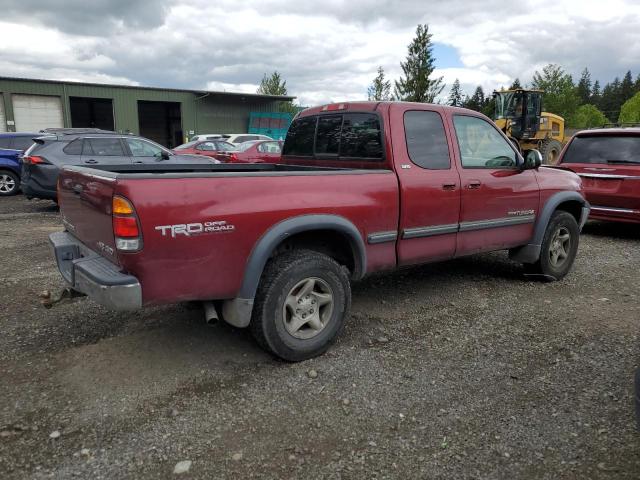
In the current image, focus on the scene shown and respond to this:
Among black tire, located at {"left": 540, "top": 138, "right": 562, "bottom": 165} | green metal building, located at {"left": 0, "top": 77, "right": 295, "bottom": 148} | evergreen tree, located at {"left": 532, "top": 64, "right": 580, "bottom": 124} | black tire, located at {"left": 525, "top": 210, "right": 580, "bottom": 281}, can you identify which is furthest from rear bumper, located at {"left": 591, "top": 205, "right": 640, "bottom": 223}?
evergreen tree, located at {"left": 532, "top": 64, "right": 580, "bottom": 124}

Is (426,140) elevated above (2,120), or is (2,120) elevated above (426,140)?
(2,120)

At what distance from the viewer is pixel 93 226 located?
3.33 m

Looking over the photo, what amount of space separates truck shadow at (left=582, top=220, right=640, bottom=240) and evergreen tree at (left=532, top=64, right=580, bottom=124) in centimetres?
4605

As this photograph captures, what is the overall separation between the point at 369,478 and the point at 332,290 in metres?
1.50

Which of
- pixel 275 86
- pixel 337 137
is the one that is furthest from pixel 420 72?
pixel 337 137

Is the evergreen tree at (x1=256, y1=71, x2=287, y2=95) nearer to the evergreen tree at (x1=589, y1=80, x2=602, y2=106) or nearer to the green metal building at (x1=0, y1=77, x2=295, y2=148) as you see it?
the green metal building at (x1=0, y1=77, x2=295, y2=148)

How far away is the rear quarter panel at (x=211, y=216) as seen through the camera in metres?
2.94

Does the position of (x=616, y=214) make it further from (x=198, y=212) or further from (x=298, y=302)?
(x=198, y=212)

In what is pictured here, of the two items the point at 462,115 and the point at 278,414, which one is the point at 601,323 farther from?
the point at 278,414

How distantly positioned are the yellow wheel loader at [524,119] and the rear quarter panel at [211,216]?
17489 millimetres

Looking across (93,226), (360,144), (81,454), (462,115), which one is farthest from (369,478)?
(462,115)

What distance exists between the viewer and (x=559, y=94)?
170ft

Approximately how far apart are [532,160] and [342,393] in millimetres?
3245

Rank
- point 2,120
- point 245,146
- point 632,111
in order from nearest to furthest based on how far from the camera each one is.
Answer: point 245,146 < point 2,120 < point 632,111
